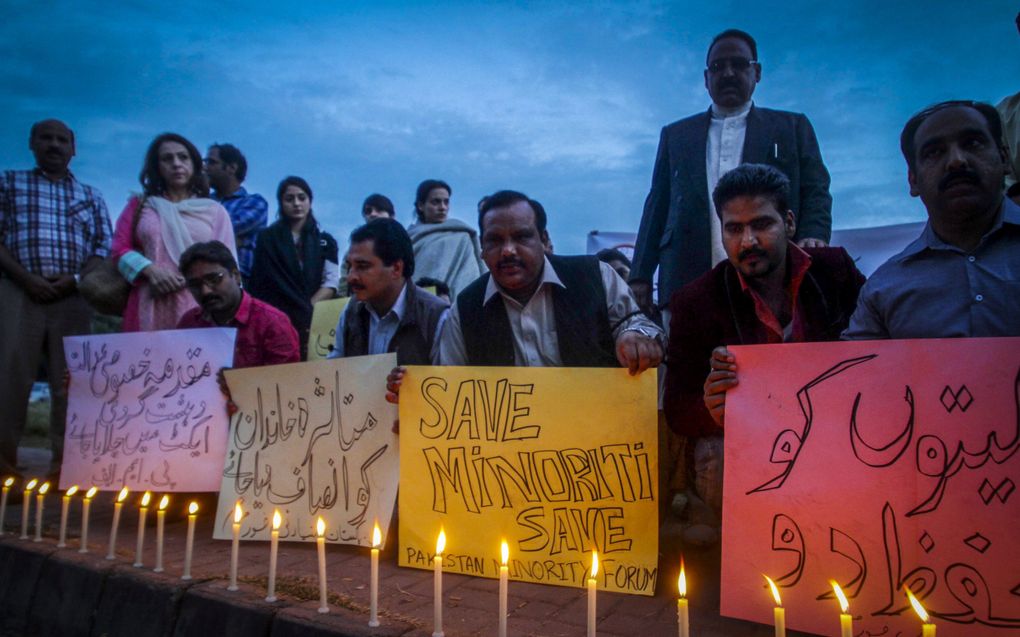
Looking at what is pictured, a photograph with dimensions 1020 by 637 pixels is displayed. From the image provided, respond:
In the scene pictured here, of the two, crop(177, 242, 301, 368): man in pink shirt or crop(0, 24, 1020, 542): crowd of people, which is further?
crop(177, 242, 301, 368): man in pink shirt

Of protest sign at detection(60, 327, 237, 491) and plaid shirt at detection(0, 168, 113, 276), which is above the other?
plaid shirt at detection(0, 168, 113, 276)

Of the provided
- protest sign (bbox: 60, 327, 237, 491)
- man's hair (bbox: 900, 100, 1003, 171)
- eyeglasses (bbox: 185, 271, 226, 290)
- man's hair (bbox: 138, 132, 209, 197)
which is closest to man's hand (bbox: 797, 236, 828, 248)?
man's hair (bbox: 900, 100, 1003, 171)

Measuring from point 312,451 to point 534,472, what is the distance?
119 centimetres

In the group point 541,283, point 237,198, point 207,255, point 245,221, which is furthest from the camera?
point 237,198

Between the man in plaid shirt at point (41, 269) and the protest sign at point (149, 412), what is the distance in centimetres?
104

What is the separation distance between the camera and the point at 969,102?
224 centimetres

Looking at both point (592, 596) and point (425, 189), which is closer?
point (592, 596)

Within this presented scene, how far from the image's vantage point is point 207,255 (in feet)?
12.8

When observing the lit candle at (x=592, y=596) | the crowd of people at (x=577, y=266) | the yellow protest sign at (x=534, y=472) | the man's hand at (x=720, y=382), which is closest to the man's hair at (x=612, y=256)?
the crowd of people at (x=577, y=266)

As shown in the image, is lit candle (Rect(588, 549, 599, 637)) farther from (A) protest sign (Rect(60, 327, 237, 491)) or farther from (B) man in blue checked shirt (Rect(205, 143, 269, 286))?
(B) man in blue checked shirt (Rect(205, 143, 269, 286))

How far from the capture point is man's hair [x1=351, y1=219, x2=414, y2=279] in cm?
376

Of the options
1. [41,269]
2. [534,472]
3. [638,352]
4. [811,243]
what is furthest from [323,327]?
[811,243]

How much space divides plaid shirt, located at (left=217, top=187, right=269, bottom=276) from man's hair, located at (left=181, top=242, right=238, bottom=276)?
140 centimetres

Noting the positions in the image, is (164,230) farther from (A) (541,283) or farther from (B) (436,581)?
(B) (436,581)
